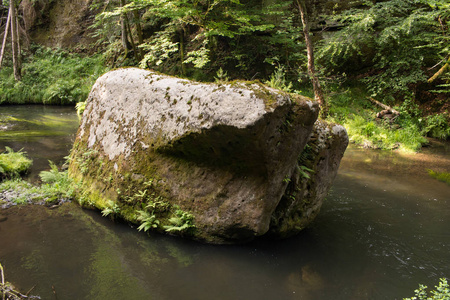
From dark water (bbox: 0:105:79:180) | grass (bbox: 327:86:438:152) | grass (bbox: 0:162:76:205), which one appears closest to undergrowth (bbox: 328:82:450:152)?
grass (bbox: 327:86:438:152)

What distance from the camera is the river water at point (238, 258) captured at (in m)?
3.76

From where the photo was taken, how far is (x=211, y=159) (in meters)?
4.76

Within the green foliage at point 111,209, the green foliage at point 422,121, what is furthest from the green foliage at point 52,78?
the green foliage at point 422,121

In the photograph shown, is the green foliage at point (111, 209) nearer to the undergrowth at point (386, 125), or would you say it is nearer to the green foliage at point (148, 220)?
the green foliage at point (148, 220)

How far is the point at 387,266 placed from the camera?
434cm

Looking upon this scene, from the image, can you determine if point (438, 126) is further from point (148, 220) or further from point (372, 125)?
point (148, 220)

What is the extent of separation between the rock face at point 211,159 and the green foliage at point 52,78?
549 inches

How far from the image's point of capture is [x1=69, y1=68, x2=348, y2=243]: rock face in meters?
4.25

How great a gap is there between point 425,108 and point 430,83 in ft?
3.86

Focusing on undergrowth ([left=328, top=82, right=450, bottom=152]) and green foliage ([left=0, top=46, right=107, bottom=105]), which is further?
green foliage ([left=0, top=46, right=107, bottom=105])

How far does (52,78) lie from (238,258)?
20664mm

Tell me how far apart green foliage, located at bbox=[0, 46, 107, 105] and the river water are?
14.6 metres

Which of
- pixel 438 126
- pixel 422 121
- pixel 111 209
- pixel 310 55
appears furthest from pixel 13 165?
pixel 438 126

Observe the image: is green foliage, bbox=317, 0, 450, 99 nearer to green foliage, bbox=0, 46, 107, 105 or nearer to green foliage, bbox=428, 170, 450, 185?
green foliage, bbox=428, 170, 450, 185
